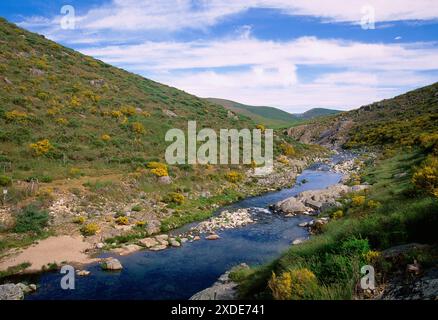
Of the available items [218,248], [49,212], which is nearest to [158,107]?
[49,212]

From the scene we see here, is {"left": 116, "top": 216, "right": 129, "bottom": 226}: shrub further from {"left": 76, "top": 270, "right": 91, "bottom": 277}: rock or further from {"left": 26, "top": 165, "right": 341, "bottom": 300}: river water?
{"left": 76, "top": 270, "right": 91, "bottom": 277}: rock

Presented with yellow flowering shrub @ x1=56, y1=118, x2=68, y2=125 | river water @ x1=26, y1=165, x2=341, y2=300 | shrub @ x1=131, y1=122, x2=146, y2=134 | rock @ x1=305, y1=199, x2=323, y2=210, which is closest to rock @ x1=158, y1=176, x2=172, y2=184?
river water @ x1=26, y1=165, x2=341, y2=300

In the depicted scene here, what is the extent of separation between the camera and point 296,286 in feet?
23.5

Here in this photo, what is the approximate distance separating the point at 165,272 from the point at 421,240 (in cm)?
1243

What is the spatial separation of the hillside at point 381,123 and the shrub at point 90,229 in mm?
55794

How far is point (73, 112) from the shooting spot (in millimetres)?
42406

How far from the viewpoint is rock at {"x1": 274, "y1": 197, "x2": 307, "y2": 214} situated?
90.0ft

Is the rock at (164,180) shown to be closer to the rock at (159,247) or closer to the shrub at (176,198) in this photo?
the shrub at (176,198)

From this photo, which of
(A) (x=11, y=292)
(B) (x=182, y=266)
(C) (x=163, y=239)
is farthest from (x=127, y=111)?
(A) (x=11, y=292)

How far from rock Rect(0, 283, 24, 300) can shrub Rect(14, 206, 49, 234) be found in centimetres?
626

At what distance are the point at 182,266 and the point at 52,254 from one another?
752cm

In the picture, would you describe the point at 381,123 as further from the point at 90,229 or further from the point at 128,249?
the point at 90,229

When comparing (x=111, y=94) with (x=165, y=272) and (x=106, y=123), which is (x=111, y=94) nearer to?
(x=106, y=123)

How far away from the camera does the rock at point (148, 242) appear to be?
20.6m
